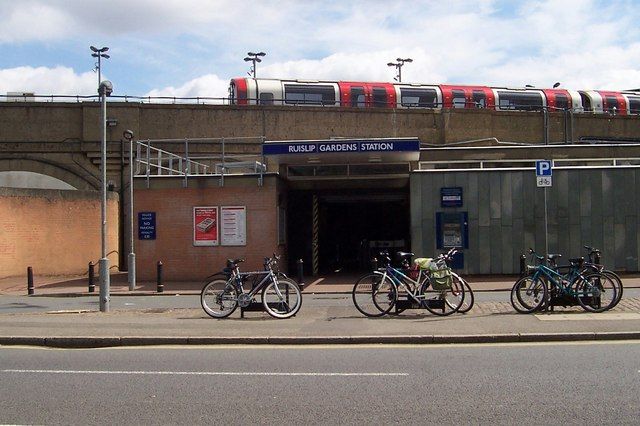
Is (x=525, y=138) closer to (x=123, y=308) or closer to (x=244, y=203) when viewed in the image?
(x=244, y=203)

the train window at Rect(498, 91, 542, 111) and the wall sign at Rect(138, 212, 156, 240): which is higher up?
the train window at Rect(498, 91, 542, 111)

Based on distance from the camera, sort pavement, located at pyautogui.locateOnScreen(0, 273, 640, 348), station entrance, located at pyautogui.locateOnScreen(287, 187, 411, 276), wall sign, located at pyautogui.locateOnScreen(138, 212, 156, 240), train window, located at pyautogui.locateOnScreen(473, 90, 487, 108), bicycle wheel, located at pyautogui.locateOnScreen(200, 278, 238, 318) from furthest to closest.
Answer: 1. train window, located at pyautogui.locateOnScreen(473, 90, 487, 108)
2. station entrance, located at pyautogui.locateOnScreen(287, 187, 411, 276)
3. wall sign, located at pyautogui.locateOnScreen(138, 212, 156, 240)
4. bicycle wheel, located at pyautogui.locateOnScreen(200, 278, 238, 318)
5. pavement, located at pyautogui.locateOnScreen(0, 273, 640, 348)

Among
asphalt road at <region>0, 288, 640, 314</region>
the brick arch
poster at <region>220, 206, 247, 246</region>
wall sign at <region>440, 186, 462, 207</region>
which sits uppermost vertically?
the brick arch

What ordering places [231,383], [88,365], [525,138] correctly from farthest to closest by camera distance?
[525,138] < [88,365] < [231,383]

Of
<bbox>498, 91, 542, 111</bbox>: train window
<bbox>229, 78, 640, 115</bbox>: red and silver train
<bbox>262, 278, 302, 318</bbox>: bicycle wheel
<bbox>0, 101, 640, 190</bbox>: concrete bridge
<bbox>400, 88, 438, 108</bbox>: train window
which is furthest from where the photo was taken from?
<bbox>498, 91, 542, 111</bbox>: train window

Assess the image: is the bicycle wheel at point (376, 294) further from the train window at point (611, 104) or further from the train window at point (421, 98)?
the train window at point (611, 104)

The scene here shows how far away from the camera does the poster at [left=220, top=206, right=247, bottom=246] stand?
2117 cm

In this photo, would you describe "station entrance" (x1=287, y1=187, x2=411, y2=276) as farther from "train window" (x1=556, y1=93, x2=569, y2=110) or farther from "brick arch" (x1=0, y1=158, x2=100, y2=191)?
"train window" (x1=556, y1=93, x2=569, y2=110)

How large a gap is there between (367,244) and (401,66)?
31.6 meters

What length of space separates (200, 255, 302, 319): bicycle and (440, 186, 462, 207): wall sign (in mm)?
9597

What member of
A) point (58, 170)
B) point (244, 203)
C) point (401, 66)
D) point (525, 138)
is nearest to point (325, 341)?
point (244, 203)

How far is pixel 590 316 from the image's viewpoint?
465 inches

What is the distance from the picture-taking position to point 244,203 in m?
21.2

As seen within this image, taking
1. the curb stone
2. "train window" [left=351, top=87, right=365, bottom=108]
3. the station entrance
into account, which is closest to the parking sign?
the curb stone
